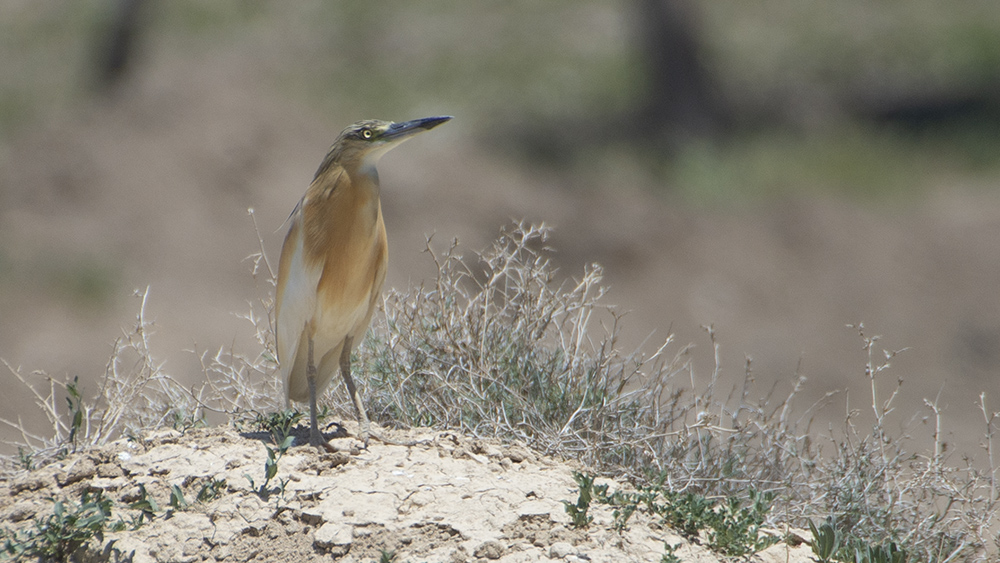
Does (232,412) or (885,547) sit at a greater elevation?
(885,547)

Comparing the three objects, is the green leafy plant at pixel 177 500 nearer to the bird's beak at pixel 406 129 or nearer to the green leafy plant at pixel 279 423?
the green leafy plant at pixel 279 423

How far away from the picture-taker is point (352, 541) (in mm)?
3578

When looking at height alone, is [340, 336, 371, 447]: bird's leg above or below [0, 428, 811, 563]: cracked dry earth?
above

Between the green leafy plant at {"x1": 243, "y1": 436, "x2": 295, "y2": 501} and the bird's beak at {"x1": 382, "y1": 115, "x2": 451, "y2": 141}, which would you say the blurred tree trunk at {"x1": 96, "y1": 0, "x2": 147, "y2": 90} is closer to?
the bird's beak at {"x1": 382, "y1": 115, "x2": 451, "y2": 141}

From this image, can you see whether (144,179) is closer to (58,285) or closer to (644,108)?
(58,285)

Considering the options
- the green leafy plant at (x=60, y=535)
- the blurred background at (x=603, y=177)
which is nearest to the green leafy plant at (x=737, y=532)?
the green leafy plant at (x=60, y=535)

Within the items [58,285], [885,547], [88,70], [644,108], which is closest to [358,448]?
[885,547]

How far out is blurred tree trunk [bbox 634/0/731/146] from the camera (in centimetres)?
1644

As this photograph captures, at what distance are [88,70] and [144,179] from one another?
551 cm

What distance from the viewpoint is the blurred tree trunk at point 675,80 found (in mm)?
16438

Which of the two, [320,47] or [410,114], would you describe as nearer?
[410,114]

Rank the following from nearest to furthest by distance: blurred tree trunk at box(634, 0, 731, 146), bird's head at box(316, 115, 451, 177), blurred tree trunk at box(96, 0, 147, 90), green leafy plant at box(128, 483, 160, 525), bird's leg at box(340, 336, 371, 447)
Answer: green leafy plant at box(128, 483, 160, 525) → bird's head at box(316, 115, 451, 177) → bird's leg at box(340, 336, 371, 447) → blurred tree trunk at box(634, 0, 731, 146) → blurred tree trunk at box(96, 0, 147, 90)

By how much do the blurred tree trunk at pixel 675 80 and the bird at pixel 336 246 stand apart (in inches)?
511

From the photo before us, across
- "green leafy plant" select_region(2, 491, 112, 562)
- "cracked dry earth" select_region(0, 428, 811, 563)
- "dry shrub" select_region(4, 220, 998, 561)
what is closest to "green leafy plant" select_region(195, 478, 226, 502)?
"cracked dry earth" select_region(0, 428, 811, 563)
